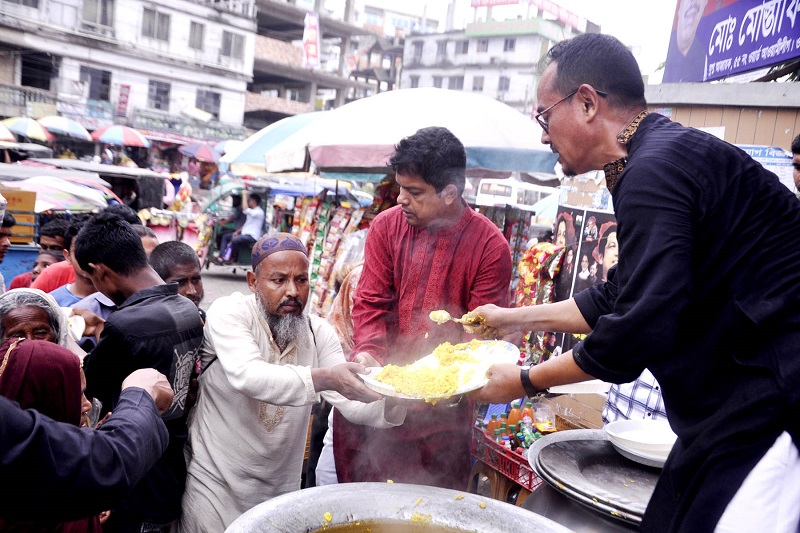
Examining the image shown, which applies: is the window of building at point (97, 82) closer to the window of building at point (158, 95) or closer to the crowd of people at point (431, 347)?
the window of building at point (158, 95)

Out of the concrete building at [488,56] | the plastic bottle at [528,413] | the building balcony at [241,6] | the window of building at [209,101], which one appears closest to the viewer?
the plastic bottle at [528,413]

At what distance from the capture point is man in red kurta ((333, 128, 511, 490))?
10.4ft

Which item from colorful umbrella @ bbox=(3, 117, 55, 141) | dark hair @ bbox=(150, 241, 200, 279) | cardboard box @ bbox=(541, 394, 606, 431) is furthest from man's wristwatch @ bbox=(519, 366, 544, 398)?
colorful umbrella @ bbox=(3, 117, 55, 141)

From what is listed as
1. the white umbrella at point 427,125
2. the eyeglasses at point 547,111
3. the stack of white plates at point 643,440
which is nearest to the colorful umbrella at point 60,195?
the white umbrella at point 427,125

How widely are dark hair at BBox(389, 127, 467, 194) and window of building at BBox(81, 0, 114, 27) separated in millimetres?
32297

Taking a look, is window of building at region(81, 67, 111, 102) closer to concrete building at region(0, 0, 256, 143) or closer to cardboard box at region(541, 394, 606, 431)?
concrete building at region(0, 0, 256, 143)

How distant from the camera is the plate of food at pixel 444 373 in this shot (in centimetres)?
227

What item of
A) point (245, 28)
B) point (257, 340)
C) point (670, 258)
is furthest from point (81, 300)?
point (245, 28)

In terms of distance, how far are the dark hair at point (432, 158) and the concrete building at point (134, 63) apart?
28.5m

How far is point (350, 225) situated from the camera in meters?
6.50

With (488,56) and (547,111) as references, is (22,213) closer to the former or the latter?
(547,111)

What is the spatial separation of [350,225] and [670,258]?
513 centimetres

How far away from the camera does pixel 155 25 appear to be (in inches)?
1248

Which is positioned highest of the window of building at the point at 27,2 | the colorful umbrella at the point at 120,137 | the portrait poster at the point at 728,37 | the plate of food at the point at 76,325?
the window of building at the point at 27,2
